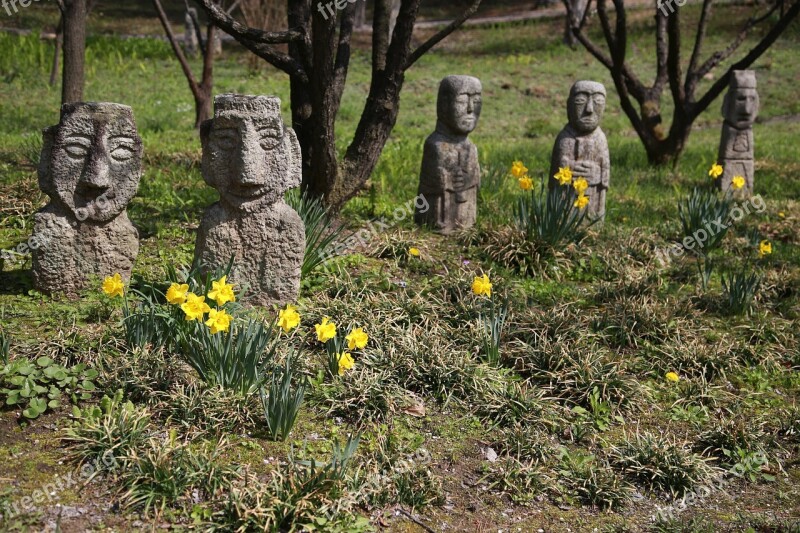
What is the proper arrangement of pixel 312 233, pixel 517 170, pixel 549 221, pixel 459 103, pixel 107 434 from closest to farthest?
pixel 107 434 < pixel 312 233 < pixel 549 221 < pixel 517 170 < pixel 459 103

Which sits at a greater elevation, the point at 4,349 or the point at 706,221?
the point at 706,221

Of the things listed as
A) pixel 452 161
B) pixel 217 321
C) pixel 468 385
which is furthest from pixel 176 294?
pixel 452 161

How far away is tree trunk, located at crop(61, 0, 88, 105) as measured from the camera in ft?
23.0

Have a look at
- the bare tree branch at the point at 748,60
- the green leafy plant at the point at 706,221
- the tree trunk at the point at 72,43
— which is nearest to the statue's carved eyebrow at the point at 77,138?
the tree trunk at the point at 72,43

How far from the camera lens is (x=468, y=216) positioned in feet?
23.2

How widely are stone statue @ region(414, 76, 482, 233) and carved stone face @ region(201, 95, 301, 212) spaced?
1.91m

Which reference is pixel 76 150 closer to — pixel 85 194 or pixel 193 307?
pixel 85 194

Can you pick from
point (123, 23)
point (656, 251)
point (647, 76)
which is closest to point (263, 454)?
point (656, 251)

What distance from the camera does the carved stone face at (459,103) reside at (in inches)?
268

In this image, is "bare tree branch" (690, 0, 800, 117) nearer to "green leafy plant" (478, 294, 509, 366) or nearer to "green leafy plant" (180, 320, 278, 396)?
"green leafy plant" (478, 294, 509, 366)

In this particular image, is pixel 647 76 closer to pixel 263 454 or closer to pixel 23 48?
pixel 23 48

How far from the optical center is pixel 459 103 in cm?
681

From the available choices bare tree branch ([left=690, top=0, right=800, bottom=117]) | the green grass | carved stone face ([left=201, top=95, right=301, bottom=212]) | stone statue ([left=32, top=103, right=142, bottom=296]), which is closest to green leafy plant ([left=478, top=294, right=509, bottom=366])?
the green grass

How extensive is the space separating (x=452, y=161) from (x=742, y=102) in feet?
13.3
